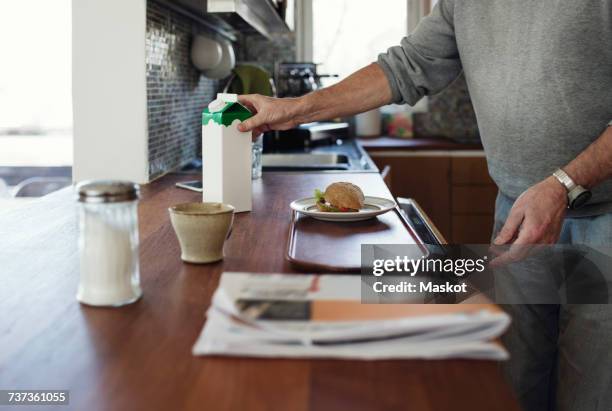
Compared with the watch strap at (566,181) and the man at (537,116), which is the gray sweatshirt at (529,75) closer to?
the man at (537,116)

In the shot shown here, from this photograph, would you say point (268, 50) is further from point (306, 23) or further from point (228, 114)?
point (228, 114)

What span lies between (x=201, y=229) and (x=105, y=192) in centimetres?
25

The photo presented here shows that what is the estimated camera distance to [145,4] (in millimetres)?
2033

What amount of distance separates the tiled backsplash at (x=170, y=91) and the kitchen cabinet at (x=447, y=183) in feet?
4.11

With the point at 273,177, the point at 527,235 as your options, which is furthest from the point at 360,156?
Answer: the point at 527,235

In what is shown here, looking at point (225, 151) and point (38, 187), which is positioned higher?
point (225, 151)

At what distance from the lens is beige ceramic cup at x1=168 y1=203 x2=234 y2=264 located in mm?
1077

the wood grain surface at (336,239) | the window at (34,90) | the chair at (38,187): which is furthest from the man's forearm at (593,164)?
the window at (34,90)

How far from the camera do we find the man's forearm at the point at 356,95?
6.01 feet

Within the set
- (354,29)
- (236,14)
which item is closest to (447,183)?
(354,29)

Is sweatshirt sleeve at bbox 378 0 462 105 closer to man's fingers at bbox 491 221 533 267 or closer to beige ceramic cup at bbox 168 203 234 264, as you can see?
man's fingers at bbox 491 221 533 267

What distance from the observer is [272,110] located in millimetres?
1682

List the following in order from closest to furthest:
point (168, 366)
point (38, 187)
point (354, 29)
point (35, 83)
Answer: point (168, 366) → point (38, 187) → point (354, 29) → point (35, 83)

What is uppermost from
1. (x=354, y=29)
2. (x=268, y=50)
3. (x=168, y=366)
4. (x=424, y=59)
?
(x=354, y=29)
